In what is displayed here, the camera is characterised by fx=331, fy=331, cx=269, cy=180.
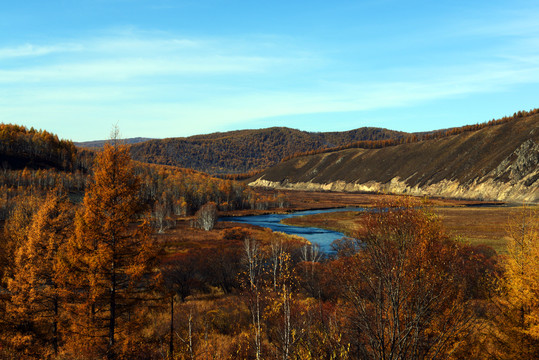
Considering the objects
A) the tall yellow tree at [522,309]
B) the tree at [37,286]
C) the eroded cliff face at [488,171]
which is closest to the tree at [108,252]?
the tree at [37,286]

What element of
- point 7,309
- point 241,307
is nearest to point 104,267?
point 7,309

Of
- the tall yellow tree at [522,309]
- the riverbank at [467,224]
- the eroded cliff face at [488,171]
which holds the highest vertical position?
the eroded cliff face at [488,171]

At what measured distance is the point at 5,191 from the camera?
361 ft

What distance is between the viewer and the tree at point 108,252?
1738 cm

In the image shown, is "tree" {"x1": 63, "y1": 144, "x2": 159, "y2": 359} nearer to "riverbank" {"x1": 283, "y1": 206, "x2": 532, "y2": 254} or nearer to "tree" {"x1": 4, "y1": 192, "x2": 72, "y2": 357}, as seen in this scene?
"tree" {"x1": 4, "y1": 192, "x2": 72, "y2": 357}

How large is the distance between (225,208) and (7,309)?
125 m

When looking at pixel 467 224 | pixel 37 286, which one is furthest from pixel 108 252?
pixel 467 224

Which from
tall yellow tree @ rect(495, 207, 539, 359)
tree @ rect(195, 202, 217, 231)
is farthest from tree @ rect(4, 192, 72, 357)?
tree @ rect(195, 202, 217, 231)

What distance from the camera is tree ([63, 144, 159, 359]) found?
57.0ft

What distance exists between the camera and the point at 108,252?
1745cm

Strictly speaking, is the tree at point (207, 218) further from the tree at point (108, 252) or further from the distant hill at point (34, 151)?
the distant hill at point (34, 151)

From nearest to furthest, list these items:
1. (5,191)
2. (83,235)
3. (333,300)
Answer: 1. (83,235)
2. (333,300)
3. (5,191)

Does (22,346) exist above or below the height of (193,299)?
above

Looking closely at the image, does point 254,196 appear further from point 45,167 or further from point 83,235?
point 83,235
